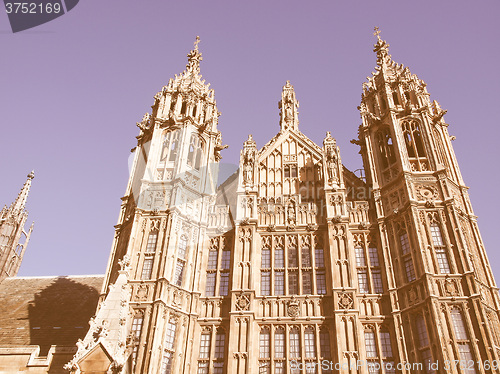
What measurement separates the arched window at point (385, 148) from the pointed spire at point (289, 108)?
5.96 m

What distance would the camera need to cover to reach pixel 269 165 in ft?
104

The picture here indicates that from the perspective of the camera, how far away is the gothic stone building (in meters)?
22.0

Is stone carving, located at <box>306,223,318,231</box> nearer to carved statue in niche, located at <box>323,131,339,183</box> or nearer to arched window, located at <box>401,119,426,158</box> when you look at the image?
carved statue in niche, located at <box>323,131,339,183</box>

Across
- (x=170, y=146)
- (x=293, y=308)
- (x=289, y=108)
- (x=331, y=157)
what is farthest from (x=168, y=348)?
(x=289, y=108)

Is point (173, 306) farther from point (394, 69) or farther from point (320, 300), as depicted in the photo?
point (394, 69)

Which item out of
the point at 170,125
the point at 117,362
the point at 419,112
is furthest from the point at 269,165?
the point at 117,362

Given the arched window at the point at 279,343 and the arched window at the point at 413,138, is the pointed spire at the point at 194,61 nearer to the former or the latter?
the arched window at the point at 413,138

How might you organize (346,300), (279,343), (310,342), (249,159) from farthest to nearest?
(249,159) → (346,300) → (279,343) → (310,342)

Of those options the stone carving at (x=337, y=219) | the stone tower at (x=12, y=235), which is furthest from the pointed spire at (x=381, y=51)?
the stone tower at (x=12, y=235)

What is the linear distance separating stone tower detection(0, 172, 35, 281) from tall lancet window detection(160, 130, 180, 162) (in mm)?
21537

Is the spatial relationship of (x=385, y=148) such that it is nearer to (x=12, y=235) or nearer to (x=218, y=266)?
(x=218, y=266)

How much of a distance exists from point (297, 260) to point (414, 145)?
1017 cm

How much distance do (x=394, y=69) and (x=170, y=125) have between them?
54.0 feet

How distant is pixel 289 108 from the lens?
35938mm
